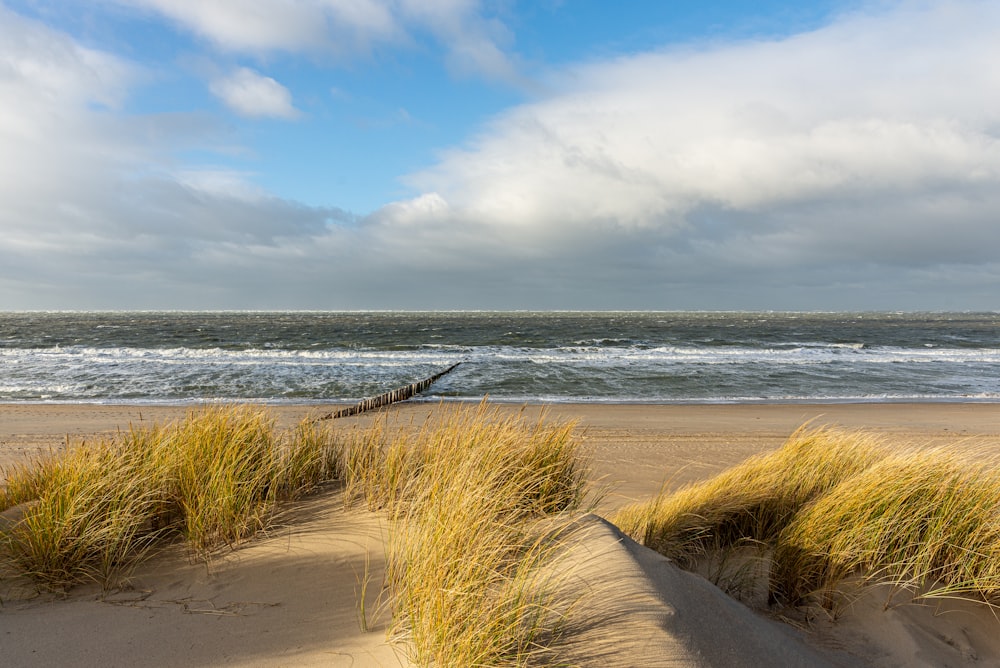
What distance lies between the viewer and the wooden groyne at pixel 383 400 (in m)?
14.3

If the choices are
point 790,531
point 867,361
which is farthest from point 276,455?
point 867,361

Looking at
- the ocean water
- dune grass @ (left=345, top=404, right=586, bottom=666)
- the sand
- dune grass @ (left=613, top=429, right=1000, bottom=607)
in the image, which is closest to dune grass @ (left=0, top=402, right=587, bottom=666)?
dune grass @ (left=345, top=404, right=586, bottom=666)

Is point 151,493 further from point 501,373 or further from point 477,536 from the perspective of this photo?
point 501,373

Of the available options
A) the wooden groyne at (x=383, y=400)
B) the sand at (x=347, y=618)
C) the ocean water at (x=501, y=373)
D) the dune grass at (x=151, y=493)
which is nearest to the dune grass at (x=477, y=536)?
the sand at (x=347, y=618)

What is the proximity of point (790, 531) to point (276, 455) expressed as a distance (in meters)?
4.59

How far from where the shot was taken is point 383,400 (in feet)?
54.6

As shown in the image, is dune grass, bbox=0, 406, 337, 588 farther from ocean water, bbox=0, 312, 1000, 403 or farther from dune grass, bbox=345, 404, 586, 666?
ocean water, bbox=0, 312, 1000, 403

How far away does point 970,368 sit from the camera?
2759 centimetres

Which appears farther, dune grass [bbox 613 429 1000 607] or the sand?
dune grass [bbox 613 429 1000 607]

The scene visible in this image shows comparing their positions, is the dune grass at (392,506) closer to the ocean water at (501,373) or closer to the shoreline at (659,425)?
the shoreline at (659,425)

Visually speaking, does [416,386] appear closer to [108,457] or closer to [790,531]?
[108,457]

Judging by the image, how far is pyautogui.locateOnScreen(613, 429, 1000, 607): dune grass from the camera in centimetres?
397

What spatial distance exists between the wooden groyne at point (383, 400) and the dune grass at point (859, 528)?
9.45 m

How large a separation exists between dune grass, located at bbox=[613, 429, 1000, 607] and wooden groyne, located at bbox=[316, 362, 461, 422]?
31.0 ft
